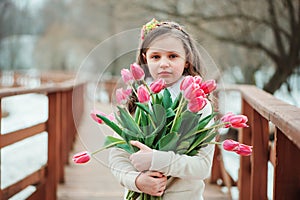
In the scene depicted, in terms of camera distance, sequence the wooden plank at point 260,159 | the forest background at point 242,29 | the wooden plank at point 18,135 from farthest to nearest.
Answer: the forest background at point 242,29 → the wooden plank at point 18,135 → the wooden plank at point 260,159

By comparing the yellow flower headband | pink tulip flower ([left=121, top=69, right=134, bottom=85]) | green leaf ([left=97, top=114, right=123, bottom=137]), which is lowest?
green leaf ([left=97, top=114, right=123, bottom=137])

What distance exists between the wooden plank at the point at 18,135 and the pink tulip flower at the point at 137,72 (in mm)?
1483

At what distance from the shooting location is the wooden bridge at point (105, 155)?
1541mm

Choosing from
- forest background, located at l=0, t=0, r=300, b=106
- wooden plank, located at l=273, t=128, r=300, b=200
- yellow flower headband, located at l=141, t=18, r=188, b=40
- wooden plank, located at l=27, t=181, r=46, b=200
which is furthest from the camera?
forest background, located at l=0, t=0, r=300, b=106

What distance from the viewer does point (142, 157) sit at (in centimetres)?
143

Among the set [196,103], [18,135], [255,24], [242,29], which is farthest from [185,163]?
[242,29]

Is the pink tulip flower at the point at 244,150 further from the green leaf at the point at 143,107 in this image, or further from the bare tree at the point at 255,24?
the bare tree at the point at 255,24

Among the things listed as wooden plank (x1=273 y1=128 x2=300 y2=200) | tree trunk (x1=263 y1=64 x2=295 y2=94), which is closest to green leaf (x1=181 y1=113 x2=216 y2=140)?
wooden plank (x1=273 y1=128 x2=300 y2=200)

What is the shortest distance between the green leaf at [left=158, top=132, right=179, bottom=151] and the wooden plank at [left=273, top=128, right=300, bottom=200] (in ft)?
1.63

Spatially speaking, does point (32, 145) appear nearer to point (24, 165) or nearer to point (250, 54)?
point (24, 165)

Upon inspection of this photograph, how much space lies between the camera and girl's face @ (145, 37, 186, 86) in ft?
4.99

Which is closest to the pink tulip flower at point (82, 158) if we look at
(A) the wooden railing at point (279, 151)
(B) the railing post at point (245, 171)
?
(A) the wooden railing at point (279, 151)

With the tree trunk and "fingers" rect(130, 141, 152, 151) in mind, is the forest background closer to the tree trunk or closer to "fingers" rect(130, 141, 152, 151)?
the tree trunk

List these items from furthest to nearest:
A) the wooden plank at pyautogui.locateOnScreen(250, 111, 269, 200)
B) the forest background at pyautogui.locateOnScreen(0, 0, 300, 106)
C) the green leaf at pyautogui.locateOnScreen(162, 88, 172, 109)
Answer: the forest background at pyautogui.locateOnScreen(0, 0, 300, 106) < the wooden plank at pyautogui.locateOnScreen(250, 111, 269, 200) < the green leaf at pyautogui.locateOnScreen(162, 88, 172, 109)
